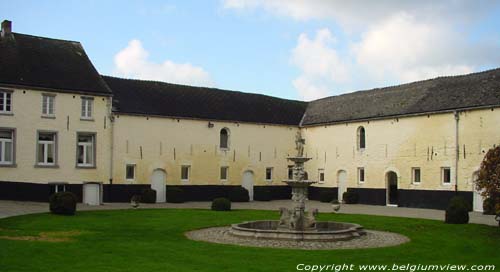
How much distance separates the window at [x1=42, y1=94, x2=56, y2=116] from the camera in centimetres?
3450

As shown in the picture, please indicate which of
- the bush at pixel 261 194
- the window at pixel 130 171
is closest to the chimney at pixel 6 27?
the window at pixel 130 171

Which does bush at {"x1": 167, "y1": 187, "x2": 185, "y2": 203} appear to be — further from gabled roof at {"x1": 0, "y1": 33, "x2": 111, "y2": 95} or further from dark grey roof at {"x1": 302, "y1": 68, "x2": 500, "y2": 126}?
dark grey roof at {"x1": 302, "y1": 68, "x2": 500, "y2": 126}

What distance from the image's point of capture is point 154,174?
39.1 m

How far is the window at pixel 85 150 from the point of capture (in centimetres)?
3588

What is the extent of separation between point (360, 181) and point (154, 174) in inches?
543

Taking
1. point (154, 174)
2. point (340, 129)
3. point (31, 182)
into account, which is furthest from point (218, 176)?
point (31, 182)

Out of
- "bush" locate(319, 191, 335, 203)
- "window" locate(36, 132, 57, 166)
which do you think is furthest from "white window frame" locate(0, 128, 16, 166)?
"bush" locate(319, 191, 335, 203)

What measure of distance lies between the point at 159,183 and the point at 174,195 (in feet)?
5.48

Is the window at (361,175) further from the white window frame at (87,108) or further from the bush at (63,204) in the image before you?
the bush at (63,204)

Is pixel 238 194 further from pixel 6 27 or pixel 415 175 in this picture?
pixel 6 27

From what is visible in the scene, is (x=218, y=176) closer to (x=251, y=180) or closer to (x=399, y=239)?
(x=251, y=180)

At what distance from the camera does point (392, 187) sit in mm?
38625

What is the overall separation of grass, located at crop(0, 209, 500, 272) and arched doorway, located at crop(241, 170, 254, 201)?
62.8 ft

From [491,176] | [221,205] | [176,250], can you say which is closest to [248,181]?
[221,205]
